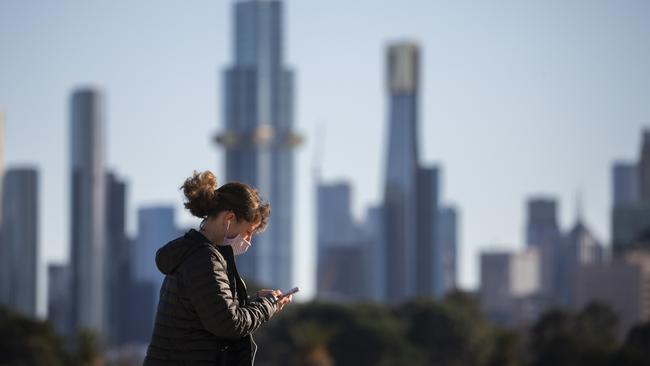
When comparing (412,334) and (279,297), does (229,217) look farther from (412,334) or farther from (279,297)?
(412,334)

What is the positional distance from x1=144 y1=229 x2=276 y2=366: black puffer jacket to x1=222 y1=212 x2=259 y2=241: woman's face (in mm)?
115

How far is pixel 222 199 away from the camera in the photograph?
8305 millimetres

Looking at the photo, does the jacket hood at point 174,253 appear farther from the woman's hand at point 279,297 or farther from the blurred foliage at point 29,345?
the blurred foliage at point 29,345

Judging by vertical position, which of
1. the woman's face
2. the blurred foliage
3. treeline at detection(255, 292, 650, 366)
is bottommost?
treeline at detection(255, 292, 650, 366)

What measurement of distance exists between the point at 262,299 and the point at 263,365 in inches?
3988

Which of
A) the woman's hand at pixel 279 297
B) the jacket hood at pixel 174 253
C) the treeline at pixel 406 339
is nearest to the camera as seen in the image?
the jacket hood at pixel 174 253

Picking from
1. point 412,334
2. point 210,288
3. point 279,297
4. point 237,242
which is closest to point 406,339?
point 412,334

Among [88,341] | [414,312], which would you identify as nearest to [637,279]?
[414,312]

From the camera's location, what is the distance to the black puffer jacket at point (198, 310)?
805 centimetres

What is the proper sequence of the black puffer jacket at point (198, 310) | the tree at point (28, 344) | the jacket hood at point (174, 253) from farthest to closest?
the tree at point (28, 344) → the jacket hood at point (174, 253) → the black puffer jacket at point (198, 310)

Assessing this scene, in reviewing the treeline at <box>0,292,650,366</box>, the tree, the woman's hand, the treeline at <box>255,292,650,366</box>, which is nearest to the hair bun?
the woman's hand

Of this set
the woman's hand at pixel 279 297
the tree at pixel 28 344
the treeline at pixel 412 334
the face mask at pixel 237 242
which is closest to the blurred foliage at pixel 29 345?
the tree at pixel 28 344

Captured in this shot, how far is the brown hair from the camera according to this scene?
8258 mm

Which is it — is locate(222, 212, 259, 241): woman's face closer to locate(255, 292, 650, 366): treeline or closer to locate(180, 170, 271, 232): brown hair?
locate(180, 170, 271, 232): brown hair
